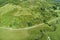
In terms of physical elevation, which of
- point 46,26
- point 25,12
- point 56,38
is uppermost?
point 25,12

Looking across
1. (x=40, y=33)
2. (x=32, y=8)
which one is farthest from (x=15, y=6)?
(x=40, y=33)

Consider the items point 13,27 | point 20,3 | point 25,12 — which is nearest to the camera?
point 13,27

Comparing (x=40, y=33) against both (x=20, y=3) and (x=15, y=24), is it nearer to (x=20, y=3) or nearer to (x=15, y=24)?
(x=15, y=24)

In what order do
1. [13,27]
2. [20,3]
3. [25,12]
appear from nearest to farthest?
[13,27]
[25,12]
[20,3]

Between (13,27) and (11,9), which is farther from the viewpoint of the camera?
(11,9)

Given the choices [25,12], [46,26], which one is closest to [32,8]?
[25,12]

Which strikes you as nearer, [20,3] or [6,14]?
[6,14]

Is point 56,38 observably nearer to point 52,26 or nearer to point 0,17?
point 52,26

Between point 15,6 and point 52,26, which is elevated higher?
point 15,6

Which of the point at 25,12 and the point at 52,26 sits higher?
the point at 25,12
